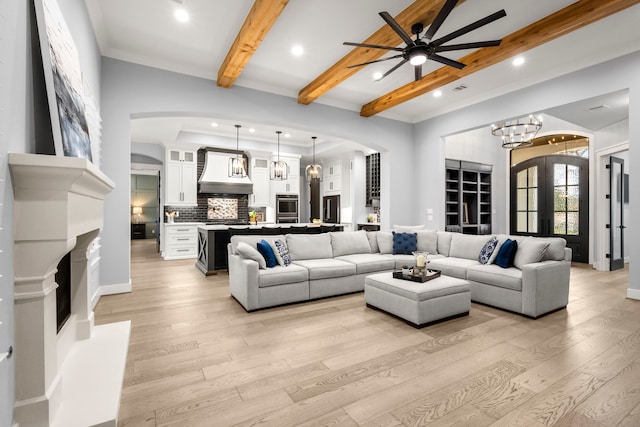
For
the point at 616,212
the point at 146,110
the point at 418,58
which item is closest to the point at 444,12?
the point at 418,58

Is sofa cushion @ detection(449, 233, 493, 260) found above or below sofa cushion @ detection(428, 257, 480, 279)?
above

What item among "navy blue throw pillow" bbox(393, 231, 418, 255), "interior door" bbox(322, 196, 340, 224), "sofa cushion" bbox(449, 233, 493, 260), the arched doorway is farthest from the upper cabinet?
the arched doorway

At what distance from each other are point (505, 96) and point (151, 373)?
20.5 ft

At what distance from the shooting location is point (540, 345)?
8.80 ft

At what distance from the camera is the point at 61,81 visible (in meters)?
1.96

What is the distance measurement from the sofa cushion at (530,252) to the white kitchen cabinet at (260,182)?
22.2 feet

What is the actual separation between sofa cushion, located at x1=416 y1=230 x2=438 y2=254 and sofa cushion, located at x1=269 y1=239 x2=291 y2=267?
2.38 m

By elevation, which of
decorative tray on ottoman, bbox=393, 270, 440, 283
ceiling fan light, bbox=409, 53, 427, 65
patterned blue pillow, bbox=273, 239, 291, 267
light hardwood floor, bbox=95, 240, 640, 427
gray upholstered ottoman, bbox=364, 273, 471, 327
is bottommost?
light hardwood floor, bbox=95, 240, 640, 427

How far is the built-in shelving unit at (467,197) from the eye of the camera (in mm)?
7496

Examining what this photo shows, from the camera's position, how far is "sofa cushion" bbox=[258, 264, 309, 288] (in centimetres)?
361

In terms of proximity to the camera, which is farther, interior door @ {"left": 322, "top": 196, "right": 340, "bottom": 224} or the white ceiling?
interior door @ {"left": 322, "top": 196, "right": 340, "bottom": 224}

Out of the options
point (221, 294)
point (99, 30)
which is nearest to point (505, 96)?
point (221, 294)

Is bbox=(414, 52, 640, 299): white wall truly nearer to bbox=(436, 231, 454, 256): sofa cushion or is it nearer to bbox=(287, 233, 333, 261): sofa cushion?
bbox=(436, 231, 454, 256): sofa cushion

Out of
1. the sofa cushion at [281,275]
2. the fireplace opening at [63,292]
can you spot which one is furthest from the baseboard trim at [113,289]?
the sofa cushion at [281,275]
